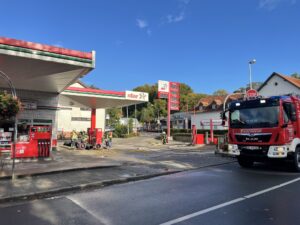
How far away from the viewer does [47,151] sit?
15070mm

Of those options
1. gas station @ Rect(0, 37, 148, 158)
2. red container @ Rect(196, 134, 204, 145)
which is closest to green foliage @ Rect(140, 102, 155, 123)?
red container @ Rect(196, 134, 204, 145)

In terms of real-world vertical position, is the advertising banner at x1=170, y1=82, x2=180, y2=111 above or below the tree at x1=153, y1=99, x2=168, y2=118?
below

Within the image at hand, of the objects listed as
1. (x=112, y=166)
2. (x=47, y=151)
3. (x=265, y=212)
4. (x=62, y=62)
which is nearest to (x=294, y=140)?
(x=265, y=212)

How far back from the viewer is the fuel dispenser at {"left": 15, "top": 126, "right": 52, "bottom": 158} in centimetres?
1420

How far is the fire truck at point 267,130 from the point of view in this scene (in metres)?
11.3

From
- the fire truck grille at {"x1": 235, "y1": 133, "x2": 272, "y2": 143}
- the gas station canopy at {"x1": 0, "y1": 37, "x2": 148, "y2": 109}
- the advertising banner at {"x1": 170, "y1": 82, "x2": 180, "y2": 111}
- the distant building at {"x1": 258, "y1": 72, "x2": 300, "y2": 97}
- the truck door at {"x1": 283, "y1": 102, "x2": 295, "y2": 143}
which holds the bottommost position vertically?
the fire truck grille at {"x1": 235, "y1": 133, "x2": 272, "y2": 143}

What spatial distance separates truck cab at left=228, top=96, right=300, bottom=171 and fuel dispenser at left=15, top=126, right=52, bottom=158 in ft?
29.1

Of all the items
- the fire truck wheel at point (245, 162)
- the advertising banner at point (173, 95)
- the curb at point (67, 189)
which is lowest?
the curb at point (67, 189)

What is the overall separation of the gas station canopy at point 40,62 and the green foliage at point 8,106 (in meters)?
1.70

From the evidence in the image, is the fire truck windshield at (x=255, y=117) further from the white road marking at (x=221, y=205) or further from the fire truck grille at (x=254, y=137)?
the white road marking at (x=221, y=205)

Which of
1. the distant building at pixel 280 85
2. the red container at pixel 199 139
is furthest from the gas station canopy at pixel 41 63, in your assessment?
the distant building at pixel 280 85

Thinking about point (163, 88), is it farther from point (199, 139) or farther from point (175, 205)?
point (175, 205)

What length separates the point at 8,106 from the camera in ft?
34.2

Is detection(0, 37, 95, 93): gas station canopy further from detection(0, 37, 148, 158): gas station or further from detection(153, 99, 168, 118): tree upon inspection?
detection(153, 99, 168, 118): tree
